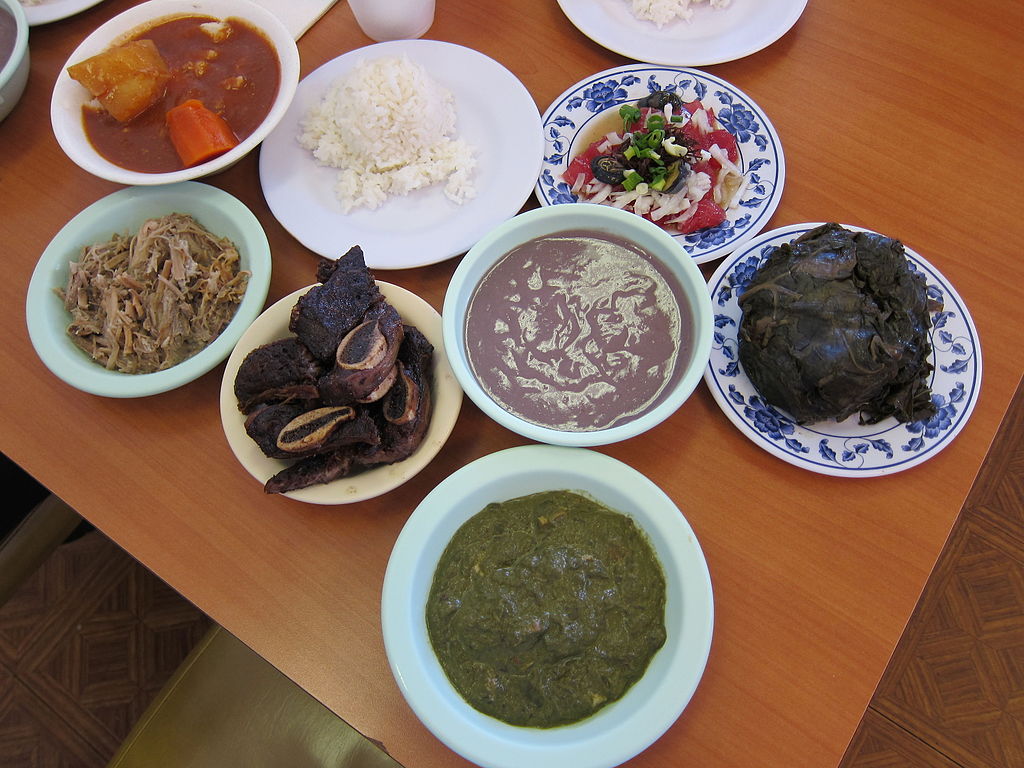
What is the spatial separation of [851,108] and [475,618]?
180 centimetres

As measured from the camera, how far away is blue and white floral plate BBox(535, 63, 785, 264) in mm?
1810

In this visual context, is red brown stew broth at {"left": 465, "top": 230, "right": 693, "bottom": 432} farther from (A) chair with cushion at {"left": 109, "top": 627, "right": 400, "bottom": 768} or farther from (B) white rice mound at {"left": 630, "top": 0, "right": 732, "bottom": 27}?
(A) chair with cushion at {"left": 109, "top": 627, "right": 400, "bottom": 768}

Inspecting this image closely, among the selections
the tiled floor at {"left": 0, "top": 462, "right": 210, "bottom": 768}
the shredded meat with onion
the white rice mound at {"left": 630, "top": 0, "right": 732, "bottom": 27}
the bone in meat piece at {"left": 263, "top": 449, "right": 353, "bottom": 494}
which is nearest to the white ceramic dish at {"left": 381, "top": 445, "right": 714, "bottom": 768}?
the bone in meat piece at {"left": 263, "top": 449, "right": 353, "bottom": 494}

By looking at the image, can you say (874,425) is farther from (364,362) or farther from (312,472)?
(312,472)

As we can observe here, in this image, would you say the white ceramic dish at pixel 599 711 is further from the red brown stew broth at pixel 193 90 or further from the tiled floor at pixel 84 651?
the tiled floor at pixel 84 651

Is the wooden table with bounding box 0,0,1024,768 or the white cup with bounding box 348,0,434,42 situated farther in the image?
the white cup with bounding box 348,0,434,42

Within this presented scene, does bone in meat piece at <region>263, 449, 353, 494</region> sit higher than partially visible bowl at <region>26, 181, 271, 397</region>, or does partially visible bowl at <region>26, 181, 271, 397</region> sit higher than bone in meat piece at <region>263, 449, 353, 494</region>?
partially visible bowl at <region>26, 181, 271, 397</region>

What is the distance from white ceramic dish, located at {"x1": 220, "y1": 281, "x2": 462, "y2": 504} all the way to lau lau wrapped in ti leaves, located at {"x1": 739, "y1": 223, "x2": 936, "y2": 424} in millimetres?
724

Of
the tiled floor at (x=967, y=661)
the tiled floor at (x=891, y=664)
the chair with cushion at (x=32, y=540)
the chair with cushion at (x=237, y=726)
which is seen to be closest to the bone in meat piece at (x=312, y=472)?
the chair with cushion at (x=237, y=726)

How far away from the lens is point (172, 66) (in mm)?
1994

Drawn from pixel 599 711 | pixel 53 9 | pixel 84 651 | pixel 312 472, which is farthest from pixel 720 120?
pixel 84 651

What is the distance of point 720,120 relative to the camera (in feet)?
6.42

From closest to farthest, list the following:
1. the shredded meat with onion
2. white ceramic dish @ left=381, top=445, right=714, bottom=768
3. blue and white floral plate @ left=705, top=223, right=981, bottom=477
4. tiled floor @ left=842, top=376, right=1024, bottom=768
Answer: white ceramic dish @ left=381, top=445, right=714, bottom=768 → blue and white floral plate @ left=705, top=223, right=981, bottom=477 → the shredded meat with onion → tiled floor @ left=842, top=376, right=1024, bottom=768

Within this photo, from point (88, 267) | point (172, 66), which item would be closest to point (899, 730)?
point (88, 267)
